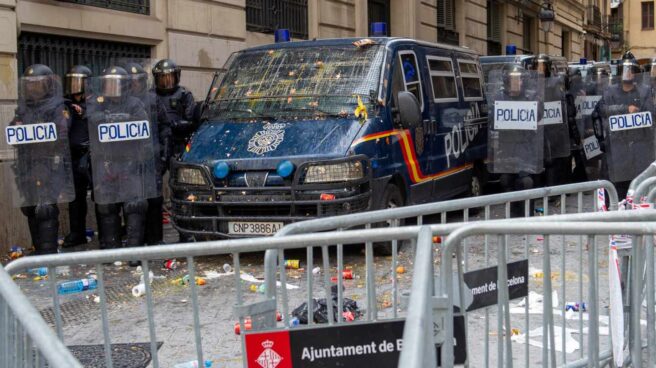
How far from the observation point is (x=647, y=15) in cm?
5894

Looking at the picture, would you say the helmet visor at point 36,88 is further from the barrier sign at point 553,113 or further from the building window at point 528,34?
the building window at point 528,34

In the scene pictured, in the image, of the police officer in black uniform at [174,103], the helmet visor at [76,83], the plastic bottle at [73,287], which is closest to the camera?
the plastic bottle at [73,287]

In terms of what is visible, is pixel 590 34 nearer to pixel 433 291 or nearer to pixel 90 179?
pixel 90 179

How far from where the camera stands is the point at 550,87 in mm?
11531

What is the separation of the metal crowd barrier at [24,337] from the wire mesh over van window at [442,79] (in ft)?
25.1

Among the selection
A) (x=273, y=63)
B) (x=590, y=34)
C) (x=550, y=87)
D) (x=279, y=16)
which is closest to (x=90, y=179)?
(x=273, y=63)

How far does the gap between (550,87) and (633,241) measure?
27.7 feet

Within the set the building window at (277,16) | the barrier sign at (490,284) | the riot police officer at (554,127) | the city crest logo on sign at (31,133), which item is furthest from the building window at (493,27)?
the barrier sign at (490,284)

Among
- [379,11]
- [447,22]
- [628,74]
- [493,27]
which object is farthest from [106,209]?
[493,27]

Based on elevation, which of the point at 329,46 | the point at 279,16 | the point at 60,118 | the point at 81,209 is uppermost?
the point at 279,16

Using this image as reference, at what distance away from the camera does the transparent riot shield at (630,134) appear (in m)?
10.5

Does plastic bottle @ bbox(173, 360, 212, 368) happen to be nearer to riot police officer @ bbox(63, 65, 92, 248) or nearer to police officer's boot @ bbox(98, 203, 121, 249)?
police officer's boot @ bbox(98, 203, 121, 249)

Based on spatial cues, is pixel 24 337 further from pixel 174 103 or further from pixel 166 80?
A: pixel 166 80

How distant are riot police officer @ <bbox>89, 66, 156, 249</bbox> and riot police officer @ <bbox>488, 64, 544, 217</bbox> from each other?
4.09 m
